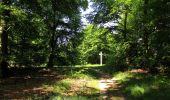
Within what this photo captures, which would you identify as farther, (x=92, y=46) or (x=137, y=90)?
(x=92, y=46)

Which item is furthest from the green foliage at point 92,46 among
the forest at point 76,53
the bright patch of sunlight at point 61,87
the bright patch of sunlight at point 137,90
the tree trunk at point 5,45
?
the bright patch of sunlight at point 137,90

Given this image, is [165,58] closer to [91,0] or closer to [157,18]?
[157,18]

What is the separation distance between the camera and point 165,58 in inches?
826

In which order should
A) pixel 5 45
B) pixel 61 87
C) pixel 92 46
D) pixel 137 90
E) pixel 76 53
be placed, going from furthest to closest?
pixel 92 46
pixel 76 53
pixel 5 45
pixel 61 87
pixel 137 90

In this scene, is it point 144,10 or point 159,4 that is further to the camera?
point 144,10

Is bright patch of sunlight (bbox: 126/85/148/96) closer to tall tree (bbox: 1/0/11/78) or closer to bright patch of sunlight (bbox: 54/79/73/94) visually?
bright patch of sunlight (bbox: 54/79/73/94)

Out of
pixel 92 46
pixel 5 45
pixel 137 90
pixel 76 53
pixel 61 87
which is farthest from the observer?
pixel 92 46

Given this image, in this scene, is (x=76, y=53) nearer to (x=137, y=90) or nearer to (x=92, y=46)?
(x=137, y=90)

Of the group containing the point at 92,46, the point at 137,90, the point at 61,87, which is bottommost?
the point at 137,90

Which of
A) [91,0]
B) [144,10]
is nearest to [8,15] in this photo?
[144,10]

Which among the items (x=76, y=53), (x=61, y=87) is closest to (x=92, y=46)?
(x=76, y=53)

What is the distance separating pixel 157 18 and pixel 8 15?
1009 centimetres

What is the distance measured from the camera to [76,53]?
3534 centimetres

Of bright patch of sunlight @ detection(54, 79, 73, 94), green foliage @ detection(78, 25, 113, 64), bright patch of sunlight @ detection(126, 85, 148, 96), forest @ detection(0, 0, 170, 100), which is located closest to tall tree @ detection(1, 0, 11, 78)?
forest @ detection(0, 0, 170, 100)
